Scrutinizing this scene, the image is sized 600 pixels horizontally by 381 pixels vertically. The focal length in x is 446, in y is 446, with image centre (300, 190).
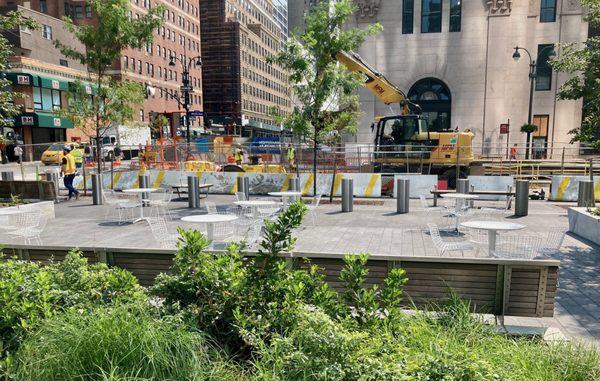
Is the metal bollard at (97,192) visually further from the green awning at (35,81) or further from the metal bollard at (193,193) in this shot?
the green awning at (35,81)

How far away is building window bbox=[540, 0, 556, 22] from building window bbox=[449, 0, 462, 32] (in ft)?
22.9

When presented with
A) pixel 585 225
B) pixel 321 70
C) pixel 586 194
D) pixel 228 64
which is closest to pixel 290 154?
pixel 321 70

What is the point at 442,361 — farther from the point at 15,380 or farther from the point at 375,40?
the point at 375,40

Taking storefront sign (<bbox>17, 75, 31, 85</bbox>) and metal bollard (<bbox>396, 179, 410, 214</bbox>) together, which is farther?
storefront sign (<bbox>17, 75, 31, 85</bbox>)

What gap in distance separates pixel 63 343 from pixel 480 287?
3769 mm

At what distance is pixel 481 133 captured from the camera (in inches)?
1558

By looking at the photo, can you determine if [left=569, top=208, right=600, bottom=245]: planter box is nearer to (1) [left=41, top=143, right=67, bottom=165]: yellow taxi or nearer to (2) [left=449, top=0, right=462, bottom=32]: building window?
(2) [left=449, top=0, right=462, bottom=32]: building window

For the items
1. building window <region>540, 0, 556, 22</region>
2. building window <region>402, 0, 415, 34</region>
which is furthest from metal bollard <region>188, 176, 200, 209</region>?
building window <region>540, 0, 556, 22</region>

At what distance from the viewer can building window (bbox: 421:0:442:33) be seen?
39.7 meters

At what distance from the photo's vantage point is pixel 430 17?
4000 centimetres

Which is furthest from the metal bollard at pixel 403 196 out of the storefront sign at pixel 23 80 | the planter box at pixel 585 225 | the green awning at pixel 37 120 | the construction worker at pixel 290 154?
the storefront sign at pixel 23 80

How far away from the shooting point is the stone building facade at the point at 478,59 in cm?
3834

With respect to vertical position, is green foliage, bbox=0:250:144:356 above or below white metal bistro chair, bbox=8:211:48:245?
above

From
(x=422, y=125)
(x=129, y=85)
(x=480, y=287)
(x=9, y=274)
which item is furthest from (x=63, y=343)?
(x=422, y=125)
